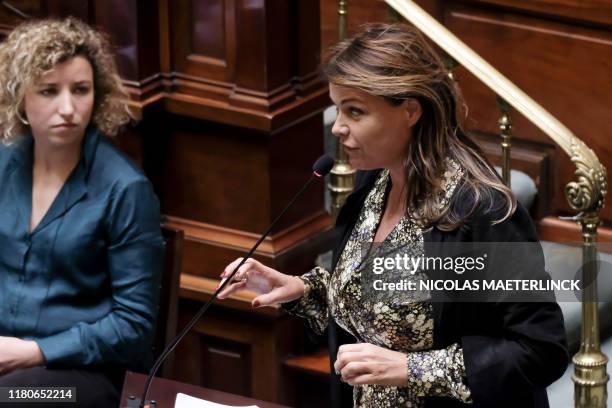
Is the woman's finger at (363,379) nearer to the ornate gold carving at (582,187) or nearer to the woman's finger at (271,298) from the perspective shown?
the woman's finger at (271,298)

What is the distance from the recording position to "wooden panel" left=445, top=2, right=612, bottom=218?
13.5ft

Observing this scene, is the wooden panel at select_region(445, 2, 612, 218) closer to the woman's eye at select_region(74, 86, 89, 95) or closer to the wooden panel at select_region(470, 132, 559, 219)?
the wooden panel at select_region(470, 132, 559, 219)

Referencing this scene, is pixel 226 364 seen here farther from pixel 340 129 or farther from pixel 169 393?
pixel 340 129

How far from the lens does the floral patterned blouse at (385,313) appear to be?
8.00ft

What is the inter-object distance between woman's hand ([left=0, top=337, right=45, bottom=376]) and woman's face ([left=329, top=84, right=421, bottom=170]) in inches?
41.5

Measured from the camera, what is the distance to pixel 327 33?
4.91 meters

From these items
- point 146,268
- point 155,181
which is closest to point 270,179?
point 155,181

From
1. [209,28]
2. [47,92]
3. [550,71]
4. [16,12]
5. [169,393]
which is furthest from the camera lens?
[550,71]

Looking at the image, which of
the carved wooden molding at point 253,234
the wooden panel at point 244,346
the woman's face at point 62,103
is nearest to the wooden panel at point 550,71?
the carved wooden molding at point 253,234

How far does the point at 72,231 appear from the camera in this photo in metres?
3.24

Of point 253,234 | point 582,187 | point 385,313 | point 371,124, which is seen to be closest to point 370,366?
point 385,313

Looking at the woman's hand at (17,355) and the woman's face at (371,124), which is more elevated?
the woman's face at (371,124)

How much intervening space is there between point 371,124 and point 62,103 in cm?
103

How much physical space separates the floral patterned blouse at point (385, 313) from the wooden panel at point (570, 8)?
161 cm
